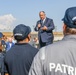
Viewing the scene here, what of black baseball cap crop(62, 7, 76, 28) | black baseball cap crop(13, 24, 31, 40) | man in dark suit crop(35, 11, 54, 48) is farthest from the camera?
man in dark suit crop(35, 11, 54, 48)

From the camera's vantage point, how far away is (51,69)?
2.98 metres

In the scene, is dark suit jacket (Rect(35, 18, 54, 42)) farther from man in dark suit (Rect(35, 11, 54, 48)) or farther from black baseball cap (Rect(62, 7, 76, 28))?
black baseball cap (Rect(62, 7, 76, 28))

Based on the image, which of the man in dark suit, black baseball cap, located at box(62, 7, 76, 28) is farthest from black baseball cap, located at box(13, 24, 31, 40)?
the man in dark suit

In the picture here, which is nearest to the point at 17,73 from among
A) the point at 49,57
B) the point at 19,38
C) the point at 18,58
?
the point at 18,58

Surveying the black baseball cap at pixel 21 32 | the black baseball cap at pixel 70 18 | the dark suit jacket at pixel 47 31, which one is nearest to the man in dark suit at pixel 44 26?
the dark suit jacket at pixel 47 31

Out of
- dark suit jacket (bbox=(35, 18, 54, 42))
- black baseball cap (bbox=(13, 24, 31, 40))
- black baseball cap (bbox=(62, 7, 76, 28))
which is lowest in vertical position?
dark suit jacket (bbox=(35, 18, 54, 42))

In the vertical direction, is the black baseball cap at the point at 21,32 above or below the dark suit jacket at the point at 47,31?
above

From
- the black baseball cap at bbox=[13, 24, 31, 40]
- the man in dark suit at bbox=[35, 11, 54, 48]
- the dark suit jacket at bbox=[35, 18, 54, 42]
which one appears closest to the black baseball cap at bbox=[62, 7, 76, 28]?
the black baseball cap at bbox=[13, 24, 31, 40]

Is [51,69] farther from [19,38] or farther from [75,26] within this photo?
[19,38]

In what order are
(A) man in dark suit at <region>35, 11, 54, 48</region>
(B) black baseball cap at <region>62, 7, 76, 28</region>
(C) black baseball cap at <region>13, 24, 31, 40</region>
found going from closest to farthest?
(B) black baseball cap at <region>62, 7, 76, 28</region>, (C) black baseball cap at <region>13, 24, 31, 40</region>, (A) man in dark suit at <region>35, 11, 54, 48</region>

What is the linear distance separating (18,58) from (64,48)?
7.04 ft

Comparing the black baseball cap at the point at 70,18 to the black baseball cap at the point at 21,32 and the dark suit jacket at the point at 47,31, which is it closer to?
the black baseball cap at the point at 21,32

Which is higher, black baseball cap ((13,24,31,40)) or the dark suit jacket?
black baseball cap ((13,24,31,40))

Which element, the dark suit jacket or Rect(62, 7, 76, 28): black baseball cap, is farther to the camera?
the dark suit jacket
